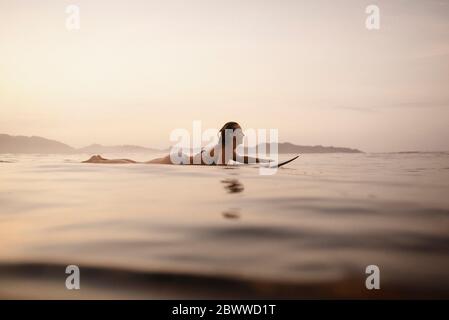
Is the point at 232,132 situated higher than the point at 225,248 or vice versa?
the point at 232,132

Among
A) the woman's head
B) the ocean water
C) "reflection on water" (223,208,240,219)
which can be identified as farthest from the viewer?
the woman's head

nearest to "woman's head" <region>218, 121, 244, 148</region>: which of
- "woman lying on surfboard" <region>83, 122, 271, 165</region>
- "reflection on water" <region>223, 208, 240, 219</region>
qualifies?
"woman lying on surfboard" <region>83, 122, 271, 165</region>

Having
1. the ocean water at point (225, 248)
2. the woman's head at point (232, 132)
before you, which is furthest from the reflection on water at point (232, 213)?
the woman's head at point (232, 132)

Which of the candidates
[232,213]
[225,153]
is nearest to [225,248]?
[232,213]

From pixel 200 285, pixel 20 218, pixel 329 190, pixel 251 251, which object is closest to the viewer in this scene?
pixel 200 285

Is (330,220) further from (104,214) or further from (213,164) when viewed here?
(213,164)

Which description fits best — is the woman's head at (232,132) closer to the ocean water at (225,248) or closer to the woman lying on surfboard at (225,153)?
the woman lying on surfboard at (225,153)

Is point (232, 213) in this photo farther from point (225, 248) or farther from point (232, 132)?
point (232, 132)

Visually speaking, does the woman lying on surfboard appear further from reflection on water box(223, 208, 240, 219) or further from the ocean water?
reflection on water box(223, 208, 240, 219)

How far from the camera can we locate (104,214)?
3.13m

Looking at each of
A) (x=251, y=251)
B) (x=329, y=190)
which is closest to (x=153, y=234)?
(x=251, y=251)

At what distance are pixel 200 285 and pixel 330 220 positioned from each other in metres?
1.65

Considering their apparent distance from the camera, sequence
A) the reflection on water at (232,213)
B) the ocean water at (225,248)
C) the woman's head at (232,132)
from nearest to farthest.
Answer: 1. the ocean water at (225,248)
2. the reflection on water at (232,213)
3. the woman's head at (232,132)

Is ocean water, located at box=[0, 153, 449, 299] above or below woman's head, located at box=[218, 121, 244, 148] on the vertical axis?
below
